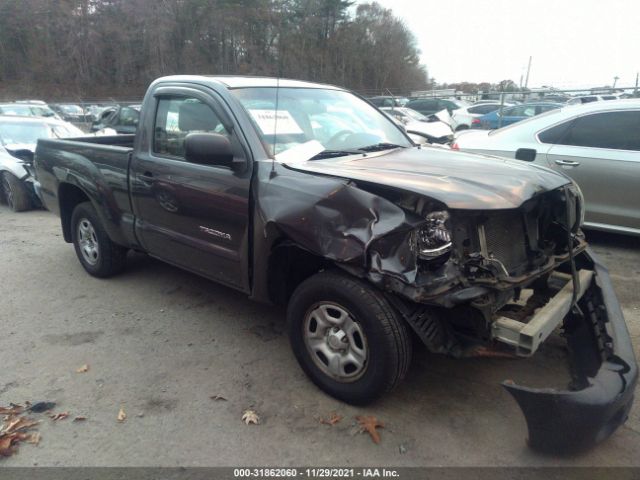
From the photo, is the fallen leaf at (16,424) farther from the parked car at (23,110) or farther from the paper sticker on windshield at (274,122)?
the parked car at (23,110)

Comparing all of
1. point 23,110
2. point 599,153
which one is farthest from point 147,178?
point 23,110

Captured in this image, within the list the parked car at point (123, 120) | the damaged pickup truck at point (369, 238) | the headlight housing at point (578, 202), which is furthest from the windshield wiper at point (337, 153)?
the parked car at point (123, 120)

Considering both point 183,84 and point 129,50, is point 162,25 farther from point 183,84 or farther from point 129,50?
point 183,84

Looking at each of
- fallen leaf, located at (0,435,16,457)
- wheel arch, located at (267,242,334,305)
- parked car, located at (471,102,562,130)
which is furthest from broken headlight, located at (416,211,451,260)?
parked car, located at (471,102,562,130)

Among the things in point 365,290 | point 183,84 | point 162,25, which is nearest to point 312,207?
point 365,290

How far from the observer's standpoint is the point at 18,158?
8.15 metres

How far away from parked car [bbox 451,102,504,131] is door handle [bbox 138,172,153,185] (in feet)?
50.1

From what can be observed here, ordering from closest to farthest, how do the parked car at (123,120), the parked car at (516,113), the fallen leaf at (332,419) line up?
1. the fallen leaf at (332,419)
2. the parked car at (123,120)
3. the parked car at (516,113)

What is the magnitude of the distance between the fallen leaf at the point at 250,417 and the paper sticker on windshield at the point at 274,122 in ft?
5.85

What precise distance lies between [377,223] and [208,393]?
1.57 metres

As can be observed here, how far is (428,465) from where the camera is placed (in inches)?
95.0

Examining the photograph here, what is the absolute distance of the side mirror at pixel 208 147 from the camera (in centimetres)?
295

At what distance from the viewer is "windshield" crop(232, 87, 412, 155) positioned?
Result: 3.29m

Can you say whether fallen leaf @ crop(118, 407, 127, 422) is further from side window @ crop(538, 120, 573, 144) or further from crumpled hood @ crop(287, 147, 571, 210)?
side window @ crop(538, 120, 573, 144)
